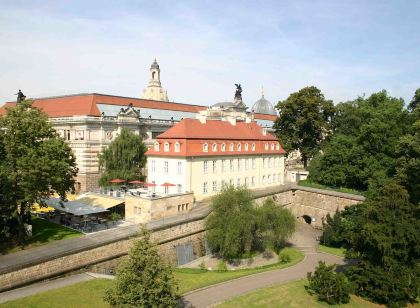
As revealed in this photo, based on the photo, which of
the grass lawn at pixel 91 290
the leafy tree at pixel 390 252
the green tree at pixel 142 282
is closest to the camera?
the green tree at pixel 142 282

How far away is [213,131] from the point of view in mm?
41344

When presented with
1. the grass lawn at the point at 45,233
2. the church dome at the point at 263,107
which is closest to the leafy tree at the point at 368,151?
the grass lawn at the point at 45,233

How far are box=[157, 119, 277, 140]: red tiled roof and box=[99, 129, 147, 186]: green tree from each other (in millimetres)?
4435

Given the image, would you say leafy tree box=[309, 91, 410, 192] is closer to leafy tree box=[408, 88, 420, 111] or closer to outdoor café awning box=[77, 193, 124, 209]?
leafy tree box=[408, 88, 420, 111]

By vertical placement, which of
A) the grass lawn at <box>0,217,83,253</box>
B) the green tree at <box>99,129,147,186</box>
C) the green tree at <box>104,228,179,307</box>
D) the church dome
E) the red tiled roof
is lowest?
the grass lawn at <box>0,217,83,253</box>

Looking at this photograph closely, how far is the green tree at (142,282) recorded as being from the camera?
14438 millimetres

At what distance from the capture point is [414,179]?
33844mm

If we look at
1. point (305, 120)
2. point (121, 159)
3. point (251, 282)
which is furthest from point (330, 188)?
point (121, 159)

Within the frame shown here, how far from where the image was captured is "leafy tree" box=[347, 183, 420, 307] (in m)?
22.0

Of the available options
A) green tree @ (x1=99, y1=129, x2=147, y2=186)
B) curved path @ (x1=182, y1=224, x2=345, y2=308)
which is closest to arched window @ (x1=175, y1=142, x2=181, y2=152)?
green tree @ (x1=99, y1=129, x2=147, y2=186)

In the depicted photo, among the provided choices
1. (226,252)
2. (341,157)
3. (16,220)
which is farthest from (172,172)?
(341,157)

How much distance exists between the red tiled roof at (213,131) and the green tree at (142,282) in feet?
74.0

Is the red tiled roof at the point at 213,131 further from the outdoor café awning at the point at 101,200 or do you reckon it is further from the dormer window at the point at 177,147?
the outdoor café awning at the point at 101,200

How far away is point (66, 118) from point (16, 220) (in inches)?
957
